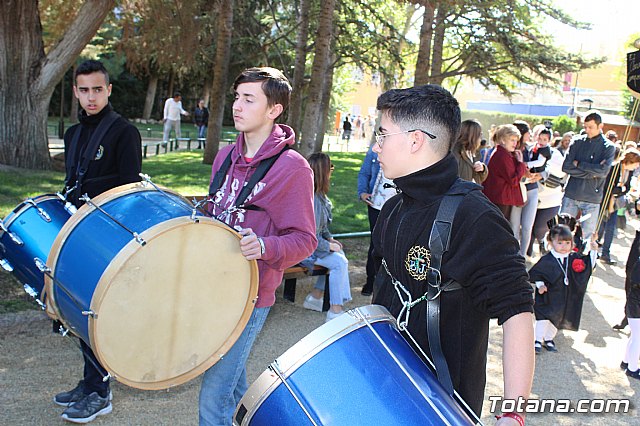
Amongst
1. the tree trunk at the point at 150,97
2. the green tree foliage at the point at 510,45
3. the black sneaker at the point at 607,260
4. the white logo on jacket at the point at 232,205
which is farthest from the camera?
the tree trunk at the point at 150,97

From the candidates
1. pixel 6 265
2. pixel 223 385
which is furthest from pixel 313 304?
pixel 223 385

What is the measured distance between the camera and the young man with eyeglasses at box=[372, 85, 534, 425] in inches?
76.5

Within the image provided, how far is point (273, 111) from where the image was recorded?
3.13 metres

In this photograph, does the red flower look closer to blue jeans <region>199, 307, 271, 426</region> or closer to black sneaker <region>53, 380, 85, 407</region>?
blue jeans <region>199, 307, 271, 426</region>

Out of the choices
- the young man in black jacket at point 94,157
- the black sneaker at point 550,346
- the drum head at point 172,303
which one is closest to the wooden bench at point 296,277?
the black sneaker at point 550,346

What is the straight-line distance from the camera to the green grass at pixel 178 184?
29.6 ft

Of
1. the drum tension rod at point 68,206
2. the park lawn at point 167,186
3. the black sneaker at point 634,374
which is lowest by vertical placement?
the black sneaker at point 634,374

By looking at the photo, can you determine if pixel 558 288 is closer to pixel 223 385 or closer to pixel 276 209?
pixel 276 209

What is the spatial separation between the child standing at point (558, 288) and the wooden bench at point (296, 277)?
2.08m

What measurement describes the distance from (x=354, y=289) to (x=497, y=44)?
518 inches

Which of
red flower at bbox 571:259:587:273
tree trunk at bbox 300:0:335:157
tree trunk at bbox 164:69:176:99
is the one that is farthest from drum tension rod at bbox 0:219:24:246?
tree trunk at bbox 164:69:176:99

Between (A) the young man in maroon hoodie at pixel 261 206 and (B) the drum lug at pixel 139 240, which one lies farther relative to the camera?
(A) the young man in maroon hoodie at pixel 261 206

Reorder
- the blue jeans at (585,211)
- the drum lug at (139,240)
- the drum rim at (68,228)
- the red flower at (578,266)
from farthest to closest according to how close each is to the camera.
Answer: the blue jeans at (585,211)
the red flower at (578,266)
the drum rim at (68,228)
the drum lug at (139,240)

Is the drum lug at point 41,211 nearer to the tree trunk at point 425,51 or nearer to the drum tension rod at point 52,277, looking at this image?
the drum tension rod at point 52,277
